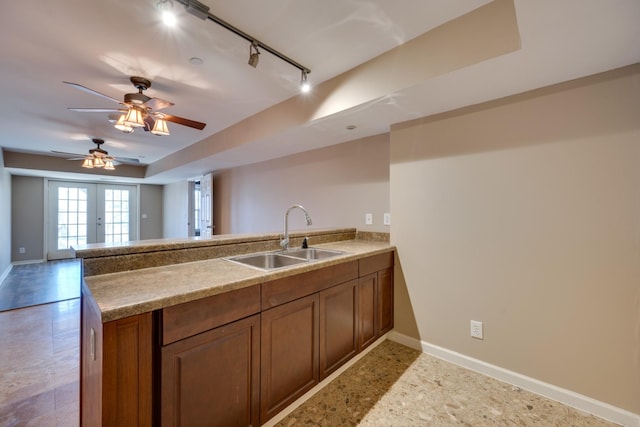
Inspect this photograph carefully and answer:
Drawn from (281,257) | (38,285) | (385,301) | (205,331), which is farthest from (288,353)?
(38,285)

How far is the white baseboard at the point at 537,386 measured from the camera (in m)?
1.58

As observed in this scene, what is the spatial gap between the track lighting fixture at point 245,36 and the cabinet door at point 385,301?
176 cm

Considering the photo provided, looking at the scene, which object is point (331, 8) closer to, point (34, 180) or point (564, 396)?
point (564, 396)

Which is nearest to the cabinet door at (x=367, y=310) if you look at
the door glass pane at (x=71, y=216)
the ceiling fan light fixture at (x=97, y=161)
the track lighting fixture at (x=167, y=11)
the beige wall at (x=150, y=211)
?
the track lighting fixture at (x=167, y=11)

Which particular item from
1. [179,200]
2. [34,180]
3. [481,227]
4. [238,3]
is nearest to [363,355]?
[481,227]

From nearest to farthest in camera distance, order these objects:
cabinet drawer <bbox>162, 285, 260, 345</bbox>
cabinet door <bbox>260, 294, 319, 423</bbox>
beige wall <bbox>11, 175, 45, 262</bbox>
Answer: cabinet drawer <bbox>162, 285, 260, 345</bbox>
cabinet door <bbox>260, 294, 319, 423</bbox>
beige wall <bbox>11, 175, 45, 262</bbox>

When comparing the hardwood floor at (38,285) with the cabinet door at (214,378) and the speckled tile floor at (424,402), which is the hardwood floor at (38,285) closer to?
the cabinet door at (214,378)

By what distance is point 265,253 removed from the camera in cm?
214

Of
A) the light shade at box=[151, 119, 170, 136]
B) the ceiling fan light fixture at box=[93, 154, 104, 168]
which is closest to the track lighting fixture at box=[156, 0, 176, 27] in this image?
the light shade at box=[151, 119, 170, 136]

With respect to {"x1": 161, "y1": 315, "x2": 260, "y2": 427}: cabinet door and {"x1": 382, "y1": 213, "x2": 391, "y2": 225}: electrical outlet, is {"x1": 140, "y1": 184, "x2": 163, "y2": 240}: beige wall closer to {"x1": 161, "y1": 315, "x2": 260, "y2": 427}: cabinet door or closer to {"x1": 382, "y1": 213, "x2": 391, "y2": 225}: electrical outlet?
{"x1": 382, "y1": 213, "x2": 391, "y2": 225}: electrical outlet

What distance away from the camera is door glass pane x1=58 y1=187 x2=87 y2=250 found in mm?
6730

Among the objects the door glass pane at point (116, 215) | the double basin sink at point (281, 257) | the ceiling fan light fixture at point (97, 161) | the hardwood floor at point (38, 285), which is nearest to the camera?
the double basin sink at point (281, 257)

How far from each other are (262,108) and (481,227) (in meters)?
2.40

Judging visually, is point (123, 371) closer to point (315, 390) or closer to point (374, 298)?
point (315, 390)
